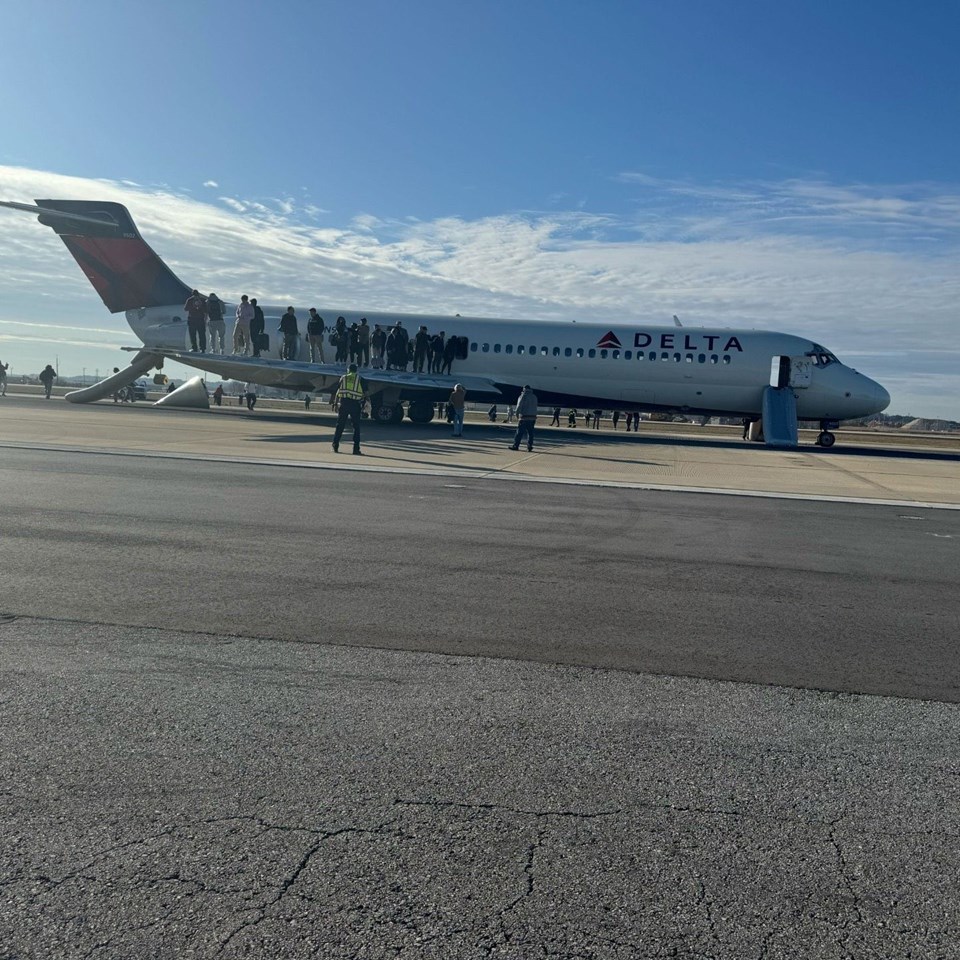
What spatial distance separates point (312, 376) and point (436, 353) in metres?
4.30

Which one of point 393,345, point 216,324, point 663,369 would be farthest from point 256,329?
point 663,369

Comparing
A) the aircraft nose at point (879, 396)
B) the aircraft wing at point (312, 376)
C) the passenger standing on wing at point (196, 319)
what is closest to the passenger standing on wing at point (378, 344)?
the aircraft wing at point (312, 376)

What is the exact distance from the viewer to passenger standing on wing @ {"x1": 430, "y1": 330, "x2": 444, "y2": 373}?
98.8 feet

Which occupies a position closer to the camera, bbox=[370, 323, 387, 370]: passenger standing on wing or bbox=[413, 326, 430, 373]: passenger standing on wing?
bbox=[413, 326, 430, 373]: passenger standing on wing

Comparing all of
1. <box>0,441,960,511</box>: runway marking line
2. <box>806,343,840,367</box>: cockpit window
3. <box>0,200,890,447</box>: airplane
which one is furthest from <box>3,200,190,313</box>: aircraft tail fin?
<box>806,343,840,367</box>: cockpit window

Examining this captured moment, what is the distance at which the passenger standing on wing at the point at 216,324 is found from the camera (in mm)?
30203

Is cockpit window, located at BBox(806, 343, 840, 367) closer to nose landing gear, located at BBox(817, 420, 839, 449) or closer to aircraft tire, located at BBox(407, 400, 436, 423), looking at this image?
nose landing gear, located at BBox(817, 420, 839, 449)

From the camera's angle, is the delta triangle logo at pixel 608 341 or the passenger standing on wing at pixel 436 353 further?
the passenger standing on wing at pixel 436 353

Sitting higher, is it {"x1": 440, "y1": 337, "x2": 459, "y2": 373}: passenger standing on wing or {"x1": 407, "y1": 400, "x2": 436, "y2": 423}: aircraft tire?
{"x1": 440, "y1": 337, "x2": 459, "y2": 373}: passenger standing on wing

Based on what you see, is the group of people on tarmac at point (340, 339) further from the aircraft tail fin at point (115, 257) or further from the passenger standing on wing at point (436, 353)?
the aircraft tail fin at point (115, 257)

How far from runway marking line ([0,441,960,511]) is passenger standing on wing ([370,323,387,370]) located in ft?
50.6

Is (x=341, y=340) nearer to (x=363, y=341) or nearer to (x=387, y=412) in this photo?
(x=363, y=341)

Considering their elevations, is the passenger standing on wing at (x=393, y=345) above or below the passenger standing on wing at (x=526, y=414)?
above

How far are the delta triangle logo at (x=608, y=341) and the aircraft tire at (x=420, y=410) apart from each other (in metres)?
6.12
